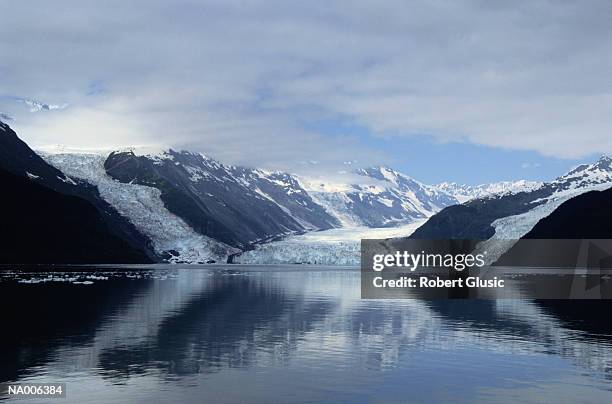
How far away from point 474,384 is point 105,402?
64.1ft

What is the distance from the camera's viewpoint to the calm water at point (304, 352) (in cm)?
3791

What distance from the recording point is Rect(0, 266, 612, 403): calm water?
124 ft

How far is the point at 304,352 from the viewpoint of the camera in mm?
51312

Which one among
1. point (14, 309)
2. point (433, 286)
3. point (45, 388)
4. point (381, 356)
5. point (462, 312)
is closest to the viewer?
point (45, 388)

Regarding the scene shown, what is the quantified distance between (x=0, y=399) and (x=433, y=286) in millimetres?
126510

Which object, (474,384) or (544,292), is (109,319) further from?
(544,292)

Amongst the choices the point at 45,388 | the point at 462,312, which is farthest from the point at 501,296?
the point at 45,388

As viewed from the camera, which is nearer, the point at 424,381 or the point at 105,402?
the point at 105,402

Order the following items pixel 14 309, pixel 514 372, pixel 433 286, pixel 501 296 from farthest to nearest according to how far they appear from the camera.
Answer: pixel 433 286, pixel 501 296, pixel 14 309, pixel 514 372

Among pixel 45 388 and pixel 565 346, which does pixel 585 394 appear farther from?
pixel 45 388

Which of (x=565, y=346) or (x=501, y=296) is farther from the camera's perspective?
(x=501, y=296)

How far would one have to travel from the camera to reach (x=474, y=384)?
40.4 m

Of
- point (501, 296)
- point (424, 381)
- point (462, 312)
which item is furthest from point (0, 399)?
point (501, 296)

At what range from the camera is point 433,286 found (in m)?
153
